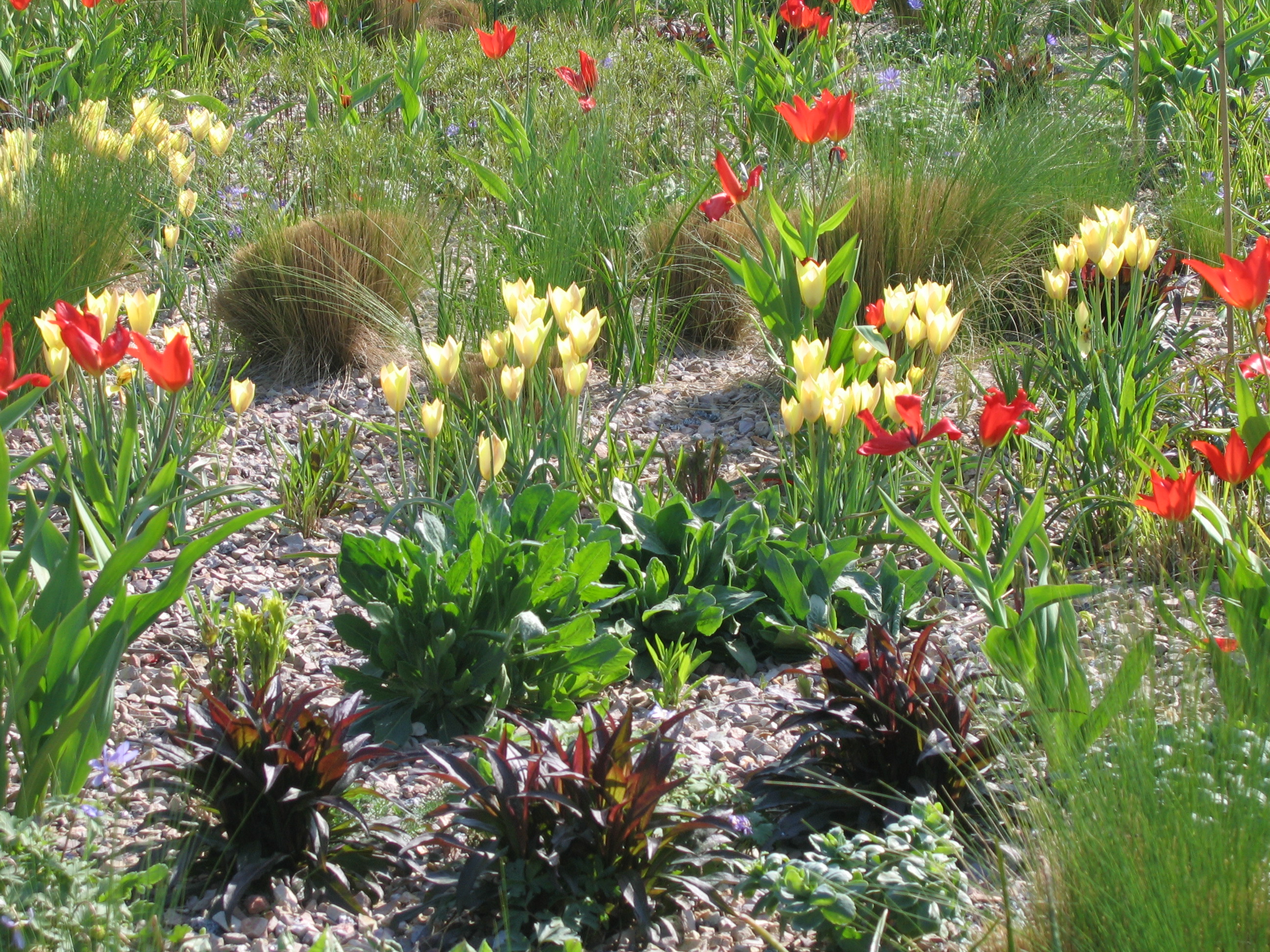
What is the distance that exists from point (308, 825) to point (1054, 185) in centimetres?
360

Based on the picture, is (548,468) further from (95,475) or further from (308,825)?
(308,825)

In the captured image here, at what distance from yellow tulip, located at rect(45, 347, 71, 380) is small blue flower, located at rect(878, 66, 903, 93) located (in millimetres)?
3962

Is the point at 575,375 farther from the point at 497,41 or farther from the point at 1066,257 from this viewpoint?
the point at 497,41

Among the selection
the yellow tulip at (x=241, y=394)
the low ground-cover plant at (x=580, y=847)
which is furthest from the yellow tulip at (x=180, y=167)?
the low ground-cover plant at (x=580, y=847)

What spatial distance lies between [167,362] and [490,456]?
0.69m

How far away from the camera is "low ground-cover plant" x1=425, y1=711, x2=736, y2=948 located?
1634 millimetres

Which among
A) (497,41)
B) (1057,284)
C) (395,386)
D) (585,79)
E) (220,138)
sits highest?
(497,41)

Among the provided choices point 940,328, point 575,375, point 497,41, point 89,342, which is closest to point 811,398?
point 940,328

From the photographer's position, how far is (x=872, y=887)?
1517mm

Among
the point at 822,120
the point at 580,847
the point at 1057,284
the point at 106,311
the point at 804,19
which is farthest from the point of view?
the point at 804,19

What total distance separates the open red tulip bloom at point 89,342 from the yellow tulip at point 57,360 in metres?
0.27

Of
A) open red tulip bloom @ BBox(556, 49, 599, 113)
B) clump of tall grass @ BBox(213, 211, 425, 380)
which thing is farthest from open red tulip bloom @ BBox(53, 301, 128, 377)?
open red tulip bloom @ BBox(556, 49, 599, 113)

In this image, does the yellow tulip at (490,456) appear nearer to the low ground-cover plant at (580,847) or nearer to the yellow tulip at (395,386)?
the yellow tulip at (395,386)

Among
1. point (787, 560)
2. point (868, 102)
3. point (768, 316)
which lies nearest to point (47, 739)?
point (787, 560)
